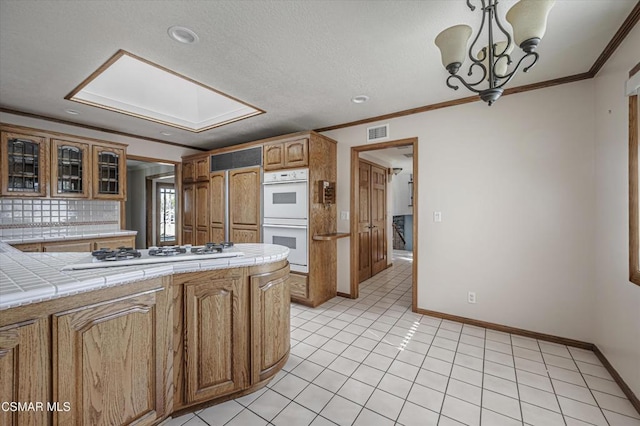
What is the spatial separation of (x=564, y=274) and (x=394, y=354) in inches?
69.8

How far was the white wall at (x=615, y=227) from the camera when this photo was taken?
1723 mm

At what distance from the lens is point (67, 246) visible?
10.4 ft

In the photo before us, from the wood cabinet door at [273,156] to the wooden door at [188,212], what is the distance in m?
1.78

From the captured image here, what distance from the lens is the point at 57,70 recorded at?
2.29 meters

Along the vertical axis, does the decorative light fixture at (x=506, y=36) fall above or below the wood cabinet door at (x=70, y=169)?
above

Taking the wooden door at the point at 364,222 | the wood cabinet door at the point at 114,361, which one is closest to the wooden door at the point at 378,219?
the wooden door at the point at 364,222

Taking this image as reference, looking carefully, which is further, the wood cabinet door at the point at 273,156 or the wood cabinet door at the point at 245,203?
the wood cabinet door at the point at 245,203

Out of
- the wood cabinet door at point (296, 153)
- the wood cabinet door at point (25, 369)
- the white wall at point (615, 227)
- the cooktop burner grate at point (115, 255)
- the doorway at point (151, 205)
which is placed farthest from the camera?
the doorway at point (151, 205)

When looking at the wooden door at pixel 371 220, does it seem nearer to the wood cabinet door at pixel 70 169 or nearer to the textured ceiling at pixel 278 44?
the textured ceiling at pixel 278 44

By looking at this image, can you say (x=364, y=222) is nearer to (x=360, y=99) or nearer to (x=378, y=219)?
(x=378, y=219)

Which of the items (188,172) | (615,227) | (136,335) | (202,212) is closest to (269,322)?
(136,335)

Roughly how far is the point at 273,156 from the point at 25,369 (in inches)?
118

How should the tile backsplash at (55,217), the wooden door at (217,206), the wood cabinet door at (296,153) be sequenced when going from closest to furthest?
the tile backsplash at (55,217) → the wood cabinet door at (296,153) → the wooden door at (217,206)

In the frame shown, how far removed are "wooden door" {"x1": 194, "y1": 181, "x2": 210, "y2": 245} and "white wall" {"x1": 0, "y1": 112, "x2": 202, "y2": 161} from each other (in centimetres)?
77
